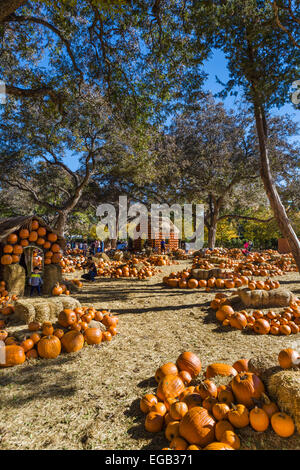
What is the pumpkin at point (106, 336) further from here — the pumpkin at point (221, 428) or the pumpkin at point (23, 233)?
the pumpkin at point (23, 233)

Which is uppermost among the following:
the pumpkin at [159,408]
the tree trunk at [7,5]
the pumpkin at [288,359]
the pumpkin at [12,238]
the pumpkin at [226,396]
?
the tree trunk at [7,5]

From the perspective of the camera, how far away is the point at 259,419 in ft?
7.07

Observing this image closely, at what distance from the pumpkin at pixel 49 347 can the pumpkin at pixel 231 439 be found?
313cm

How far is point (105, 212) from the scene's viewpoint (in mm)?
27469

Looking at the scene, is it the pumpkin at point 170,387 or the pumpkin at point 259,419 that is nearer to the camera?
the pumpkin at point 259,419

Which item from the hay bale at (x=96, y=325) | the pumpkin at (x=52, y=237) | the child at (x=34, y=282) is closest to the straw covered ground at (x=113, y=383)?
the hay bale at (x=96, y=325)

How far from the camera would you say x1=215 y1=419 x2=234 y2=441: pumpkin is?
2.12 meters

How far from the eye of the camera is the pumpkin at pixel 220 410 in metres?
2.28

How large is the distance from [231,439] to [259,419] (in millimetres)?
342

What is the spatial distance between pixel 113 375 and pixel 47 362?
127 centimetres

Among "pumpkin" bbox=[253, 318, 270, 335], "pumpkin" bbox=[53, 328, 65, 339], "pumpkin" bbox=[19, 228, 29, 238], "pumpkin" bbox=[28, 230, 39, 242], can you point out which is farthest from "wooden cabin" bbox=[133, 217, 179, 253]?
"pumpkin" bbox=[53, 328, 65, 339]

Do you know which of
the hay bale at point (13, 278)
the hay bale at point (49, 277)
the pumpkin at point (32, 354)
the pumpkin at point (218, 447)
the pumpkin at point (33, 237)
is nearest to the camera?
the pumpkin at point (218, 447)

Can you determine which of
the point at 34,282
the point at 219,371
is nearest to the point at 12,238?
the point at 34,282
